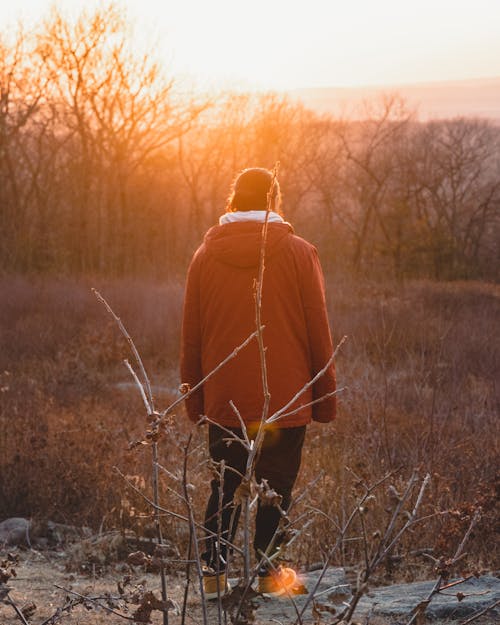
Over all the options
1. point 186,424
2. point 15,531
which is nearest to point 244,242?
point 15,531

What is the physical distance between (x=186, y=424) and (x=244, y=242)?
5014 millimetres

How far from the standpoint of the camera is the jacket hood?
3097mm

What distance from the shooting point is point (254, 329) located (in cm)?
315

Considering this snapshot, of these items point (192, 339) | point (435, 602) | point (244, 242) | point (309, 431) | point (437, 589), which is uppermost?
point (244, 242)

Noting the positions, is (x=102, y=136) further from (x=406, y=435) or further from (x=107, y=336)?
(x=406, y=435)

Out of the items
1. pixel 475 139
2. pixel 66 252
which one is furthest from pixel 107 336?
pixel 475 139

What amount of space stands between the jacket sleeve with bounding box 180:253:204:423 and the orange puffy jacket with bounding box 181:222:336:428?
18 millimetres

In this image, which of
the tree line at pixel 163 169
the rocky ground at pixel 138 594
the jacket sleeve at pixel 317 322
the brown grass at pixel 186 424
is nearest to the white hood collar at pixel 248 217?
the jacket sleeve at pixel 317 322

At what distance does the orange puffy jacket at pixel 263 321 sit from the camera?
3.09m

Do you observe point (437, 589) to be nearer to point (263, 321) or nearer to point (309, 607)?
point (309, 607)

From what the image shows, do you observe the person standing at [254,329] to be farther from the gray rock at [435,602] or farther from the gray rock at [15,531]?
the gray rock at [15,531]

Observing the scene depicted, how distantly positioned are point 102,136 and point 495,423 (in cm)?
2592

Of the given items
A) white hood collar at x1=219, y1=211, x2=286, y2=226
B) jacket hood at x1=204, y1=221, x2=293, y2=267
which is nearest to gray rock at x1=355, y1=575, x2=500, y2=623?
jacket hood at x1=204, y1=221, x2=293, y2=267

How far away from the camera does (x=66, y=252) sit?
27781 millimetres
